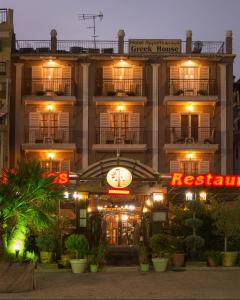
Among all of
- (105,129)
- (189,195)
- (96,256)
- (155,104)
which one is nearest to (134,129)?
(105,129)

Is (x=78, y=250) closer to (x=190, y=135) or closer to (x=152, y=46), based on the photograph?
(x=190, y=135)

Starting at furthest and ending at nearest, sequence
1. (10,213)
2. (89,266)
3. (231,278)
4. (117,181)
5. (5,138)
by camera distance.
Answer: (5,138), (117,181), (89,266), (231,278), (10,213)

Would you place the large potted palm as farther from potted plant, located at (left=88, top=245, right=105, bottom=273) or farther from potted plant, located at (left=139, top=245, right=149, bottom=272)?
potted plant, located at (left=139, top=245, right=149, bottom=272)

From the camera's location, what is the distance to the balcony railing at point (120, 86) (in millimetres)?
42031

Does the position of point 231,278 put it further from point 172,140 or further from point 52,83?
point 52,83

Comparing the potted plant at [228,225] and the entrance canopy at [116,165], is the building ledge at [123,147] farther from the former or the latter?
the potted plant at [228,225]

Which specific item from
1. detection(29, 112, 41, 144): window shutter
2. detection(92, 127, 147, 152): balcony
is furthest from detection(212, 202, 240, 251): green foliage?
detection(29, 112, 41, 144): window shutter

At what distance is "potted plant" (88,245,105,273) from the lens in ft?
77.9

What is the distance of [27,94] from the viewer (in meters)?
41.7

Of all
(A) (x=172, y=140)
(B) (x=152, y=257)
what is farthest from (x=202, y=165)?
(B) (x=152, y=257)

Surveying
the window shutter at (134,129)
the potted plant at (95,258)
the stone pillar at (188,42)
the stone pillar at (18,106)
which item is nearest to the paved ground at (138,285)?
the potted plant at (95,258)

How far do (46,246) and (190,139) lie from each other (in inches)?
714

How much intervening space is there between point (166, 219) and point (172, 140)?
14.4 m

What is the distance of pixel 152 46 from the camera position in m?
42.5
